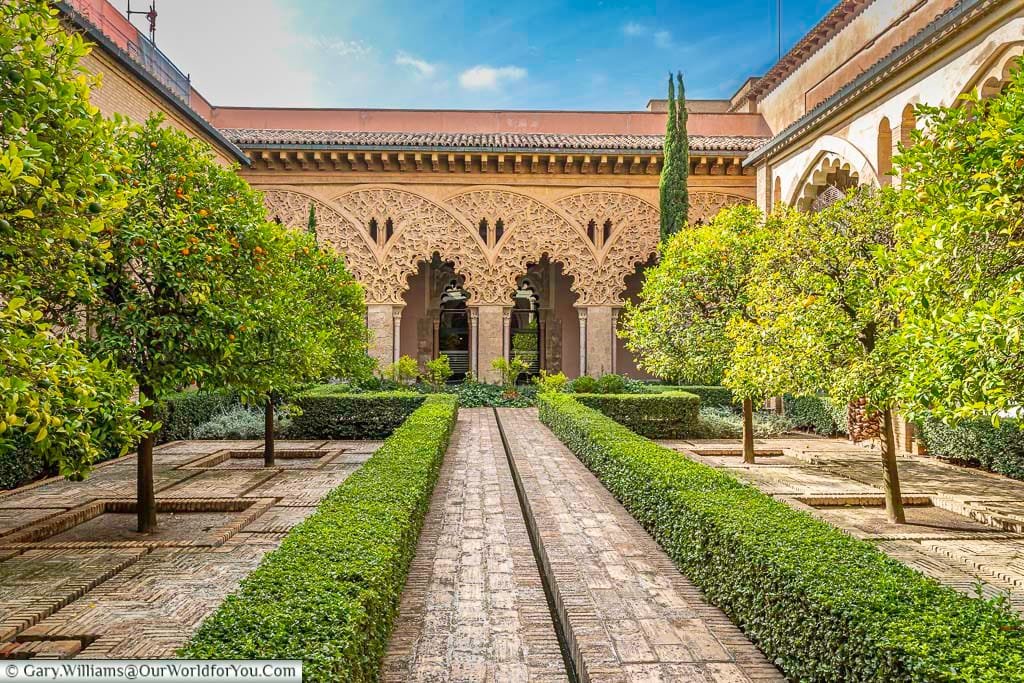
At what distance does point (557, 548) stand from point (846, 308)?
3.59 metres

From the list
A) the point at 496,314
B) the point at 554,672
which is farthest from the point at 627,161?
the point at 554,672

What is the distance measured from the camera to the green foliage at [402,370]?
1636 cm

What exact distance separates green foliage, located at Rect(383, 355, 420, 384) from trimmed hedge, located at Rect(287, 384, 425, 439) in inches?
172

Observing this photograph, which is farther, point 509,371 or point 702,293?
point 509,371

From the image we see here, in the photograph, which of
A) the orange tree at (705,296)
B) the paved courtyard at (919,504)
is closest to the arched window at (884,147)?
the orange tree at (705,296)

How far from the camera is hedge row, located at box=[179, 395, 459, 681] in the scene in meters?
2.43

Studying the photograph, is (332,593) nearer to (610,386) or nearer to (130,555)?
(130,555)

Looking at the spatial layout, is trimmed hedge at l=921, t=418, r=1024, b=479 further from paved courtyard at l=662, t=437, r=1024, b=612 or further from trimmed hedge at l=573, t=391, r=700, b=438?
trimmed hedge at l=573, t=391, r=700, b=438

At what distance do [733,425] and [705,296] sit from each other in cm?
398

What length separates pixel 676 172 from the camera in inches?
668

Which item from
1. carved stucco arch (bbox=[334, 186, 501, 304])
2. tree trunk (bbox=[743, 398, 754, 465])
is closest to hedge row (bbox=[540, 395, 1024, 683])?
tree trunk (bbox=[743, 398, 754, 465])

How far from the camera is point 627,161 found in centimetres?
1823

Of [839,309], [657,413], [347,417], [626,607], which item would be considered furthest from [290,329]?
[657,413]

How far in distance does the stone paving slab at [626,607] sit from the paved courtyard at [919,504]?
1.72m
